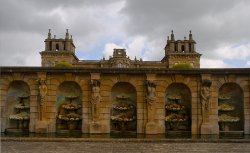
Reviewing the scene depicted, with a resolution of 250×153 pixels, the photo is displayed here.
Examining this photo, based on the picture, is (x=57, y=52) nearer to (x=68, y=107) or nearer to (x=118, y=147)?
(x=68, y=107)

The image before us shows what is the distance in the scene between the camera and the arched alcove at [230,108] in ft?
78.0

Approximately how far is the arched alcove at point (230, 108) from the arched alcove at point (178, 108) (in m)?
1.95

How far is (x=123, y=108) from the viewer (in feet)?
78.1

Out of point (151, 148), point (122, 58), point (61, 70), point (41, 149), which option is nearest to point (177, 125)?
point (151, 148)

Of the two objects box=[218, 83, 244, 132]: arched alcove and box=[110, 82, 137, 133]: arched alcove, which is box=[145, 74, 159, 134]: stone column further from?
box=[218, 83, 244, 132]: arched alcove

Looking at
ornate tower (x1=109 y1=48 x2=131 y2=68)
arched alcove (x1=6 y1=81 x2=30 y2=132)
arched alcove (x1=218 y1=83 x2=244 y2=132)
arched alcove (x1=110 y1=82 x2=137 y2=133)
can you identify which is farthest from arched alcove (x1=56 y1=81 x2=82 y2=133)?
ornate tower (x1=109 y1=48 x2=131 y2=68)

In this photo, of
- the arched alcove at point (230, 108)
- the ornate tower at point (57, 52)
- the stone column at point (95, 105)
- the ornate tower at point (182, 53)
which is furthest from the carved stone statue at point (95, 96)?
the ornate tower at point (57, 52)

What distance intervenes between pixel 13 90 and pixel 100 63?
7402cm

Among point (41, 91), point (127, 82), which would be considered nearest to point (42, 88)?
point (41, 91)

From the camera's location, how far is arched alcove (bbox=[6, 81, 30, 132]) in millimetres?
23969

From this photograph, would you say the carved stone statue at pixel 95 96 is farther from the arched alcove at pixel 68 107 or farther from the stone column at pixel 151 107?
the stone column at pixel 151 107

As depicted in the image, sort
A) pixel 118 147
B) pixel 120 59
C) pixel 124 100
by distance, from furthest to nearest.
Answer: pixel 120 59 → pixel 124 100 → pixel 118 147

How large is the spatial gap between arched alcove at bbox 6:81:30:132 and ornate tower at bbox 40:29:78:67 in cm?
7316

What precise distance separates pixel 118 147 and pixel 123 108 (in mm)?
5903
